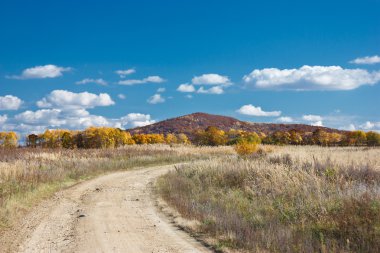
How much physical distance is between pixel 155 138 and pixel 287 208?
351 feet

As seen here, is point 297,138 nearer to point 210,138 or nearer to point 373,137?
point 373,137

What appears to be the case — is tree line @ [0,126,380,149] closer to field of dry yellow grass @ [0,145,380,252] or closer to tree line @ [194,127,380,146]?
tree line @ [194,127,380,146]

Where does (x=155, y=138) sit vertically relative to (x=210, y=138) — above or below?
above

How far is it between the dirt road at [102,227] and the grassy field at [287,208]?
2.96 feet

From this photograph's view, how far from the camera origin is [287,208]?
11.3 meters

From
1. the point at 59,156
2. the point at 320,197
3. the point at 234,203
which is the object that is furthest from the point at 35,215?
the point at 59,156

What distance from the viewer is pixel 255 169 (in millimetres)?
17297

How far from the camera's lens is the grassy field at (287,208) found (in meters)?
8.57

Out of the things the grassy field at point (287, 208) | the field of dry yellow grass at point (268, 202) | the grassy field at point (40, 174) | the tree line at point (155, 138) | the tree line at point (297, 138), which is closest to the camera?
the grassy field at point (287, 208)

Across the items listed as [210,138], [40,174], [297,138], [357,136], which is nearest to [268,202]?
[40,174]

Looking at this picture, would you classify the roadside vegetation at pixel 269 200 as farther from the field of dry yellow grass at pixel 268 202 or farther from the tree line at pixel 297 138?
the tree line at pixel 297 138

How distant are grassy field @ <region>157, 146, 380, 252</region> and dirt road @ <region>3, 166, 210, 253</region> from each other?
90 cm

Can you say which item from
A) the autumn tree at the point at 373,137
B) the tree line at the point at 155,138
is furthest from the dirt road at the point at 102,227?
the autumn tree at the point at 373,137

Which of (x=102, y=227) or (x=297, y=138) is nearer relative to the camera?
(x=102, y=227)
